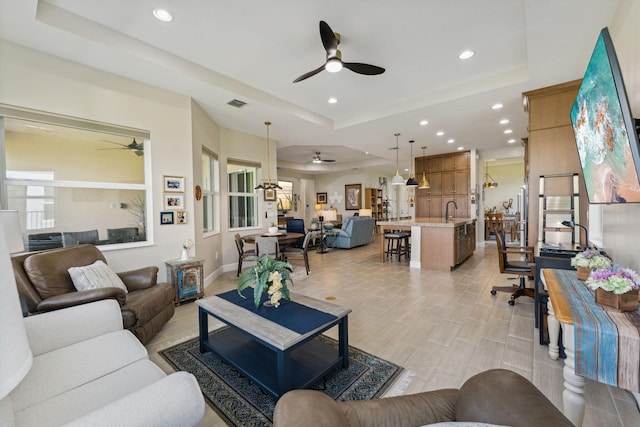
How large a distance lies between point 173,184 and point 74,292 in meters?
1.76

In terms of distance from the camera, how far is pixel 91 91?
2998mm

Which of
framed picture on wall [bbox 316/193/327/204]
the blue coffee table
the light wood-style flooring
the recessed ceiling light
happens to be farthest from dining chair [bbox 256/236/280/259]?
framed picture on wall [bbox 316/193/327/204]

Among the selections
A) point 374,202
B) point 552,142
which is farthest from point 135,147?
point 374,202

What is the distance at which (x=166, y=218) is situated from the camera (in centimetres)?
362

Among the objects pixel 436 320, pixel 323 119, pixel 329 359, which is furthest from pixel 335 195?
pixel 329 359

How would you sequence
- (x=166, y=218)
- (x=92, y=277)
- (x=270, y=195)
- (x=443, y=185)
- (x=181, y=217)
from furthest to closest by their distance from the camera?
1. (x=443, y=185)
2. (x=270, y=195)
3. (x=181, y=217)
4. (x=166, y=218)
5. (x=92, y=277)

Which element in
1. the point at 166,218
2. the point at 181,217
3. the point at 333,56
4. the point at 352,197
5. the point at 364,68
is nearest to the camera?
the point at 333,56

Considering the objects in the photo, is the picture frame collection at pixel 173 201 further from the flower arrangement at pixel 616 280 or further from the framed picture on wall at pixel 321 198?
the framed picture on wall at pixel 321 198

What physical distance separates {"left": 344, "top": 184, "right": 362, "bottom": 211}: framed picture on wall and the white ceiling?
6652mm

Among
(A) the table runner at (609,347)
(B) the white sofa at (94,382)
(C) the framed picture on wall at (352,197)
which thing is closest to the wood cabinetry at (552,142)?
(A) the table runner at (609,347)

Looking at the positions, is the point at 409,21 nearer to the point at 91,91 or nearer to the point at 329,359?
the point at 329,359

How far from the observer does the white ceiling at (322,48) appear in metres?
2.32

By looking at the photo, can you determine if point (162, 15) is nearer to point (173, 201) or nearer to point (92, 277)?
point (173, 201)

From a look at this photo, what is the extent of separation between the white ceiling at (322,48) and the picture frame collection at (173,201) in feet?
4.03
